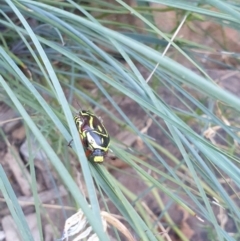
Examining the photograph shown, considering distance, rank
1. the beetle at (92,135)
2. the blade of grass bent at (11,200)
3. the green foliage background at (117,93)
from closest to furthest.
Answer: the green foliage background at (117,93) < the blade of grass bent at (11,200) < the beetle at (92,135)

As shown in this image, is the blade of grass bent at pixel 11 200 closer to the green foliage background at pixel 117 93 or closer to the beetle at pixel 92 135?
the green foliage background at pixel 117 93

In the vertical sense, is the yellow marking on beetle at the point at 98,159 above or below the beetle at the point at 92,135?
below

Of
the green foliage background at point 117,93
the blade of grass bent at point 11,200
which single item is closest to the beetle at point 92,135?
the green foliage background at point 117,93

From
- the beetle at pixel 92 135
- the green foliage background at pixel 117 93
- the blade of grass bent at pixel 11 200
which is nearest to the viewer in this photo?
the green foliage background at pixel 117 93

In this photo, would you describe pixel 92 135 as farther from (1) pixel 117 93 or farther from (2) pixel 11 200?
(1) pixel 117 93

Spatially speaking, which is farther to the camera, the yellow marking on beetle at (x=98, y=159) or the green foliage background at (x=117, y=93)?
the yellow marking on beetle at (x=98, y=159)

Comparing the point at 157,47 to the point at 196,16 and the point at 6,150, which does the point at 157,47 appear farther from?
the point at 6,150

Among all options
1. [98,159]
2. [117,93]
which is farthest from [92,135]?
[117,93]

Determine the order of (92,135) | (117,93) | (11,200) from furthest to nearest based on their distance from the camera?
(117,93) → (92,135) → (11,200)
